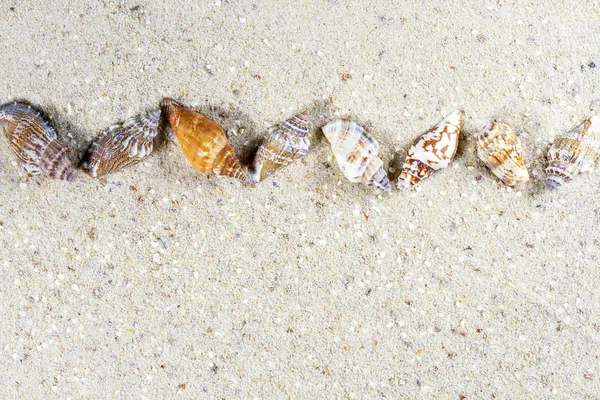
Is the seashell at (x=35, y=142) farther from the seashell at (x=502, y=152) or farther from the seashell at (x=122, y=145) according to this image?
the seashell at (x=502, y=152)

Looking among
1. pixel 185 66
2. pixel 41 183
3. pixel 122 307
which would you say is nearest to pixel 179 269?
pixel 122 307

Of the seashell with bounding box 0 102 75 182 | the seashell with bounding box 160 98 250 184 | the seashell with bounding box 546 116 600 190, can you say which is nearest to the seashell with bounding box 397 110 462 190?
the seashell with bounding box 546 116 600 190

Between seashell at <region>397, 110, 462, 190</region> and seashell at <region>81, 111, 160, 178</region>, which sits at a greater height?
seashell at <region>397, 110, 462, 190</region>

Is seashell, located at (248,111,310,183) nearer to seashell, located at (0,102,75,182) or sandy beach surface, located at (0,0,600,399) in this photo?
sandy beach surface, located at (0,0,600,399)

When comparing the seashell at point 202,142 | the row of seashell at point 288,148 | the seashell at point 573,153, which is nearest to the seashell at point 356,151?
the row of seashell at point 288,148

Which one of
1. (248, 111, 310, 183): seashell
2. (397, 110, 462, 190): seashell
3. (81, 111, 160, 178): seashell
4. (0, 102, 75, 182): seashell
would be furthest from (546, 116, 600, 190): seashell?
(0, 102, 75, 182): seashell

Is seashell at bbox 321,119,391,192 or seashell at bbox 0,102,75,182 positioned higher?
seashell at bbox 321,119,391,192

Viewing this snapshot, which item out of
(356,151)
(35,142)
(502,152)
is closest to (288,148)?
(356,151)

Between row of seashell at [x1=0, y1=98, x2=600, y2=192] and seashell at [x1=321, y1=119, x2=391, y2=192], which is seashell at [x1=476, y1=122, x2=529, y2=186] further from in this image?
seashell at [x1=321, y1=119, x2=391, y2=192]

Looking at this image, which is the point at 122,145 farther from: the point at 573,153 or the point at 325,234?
the point at 573,153
